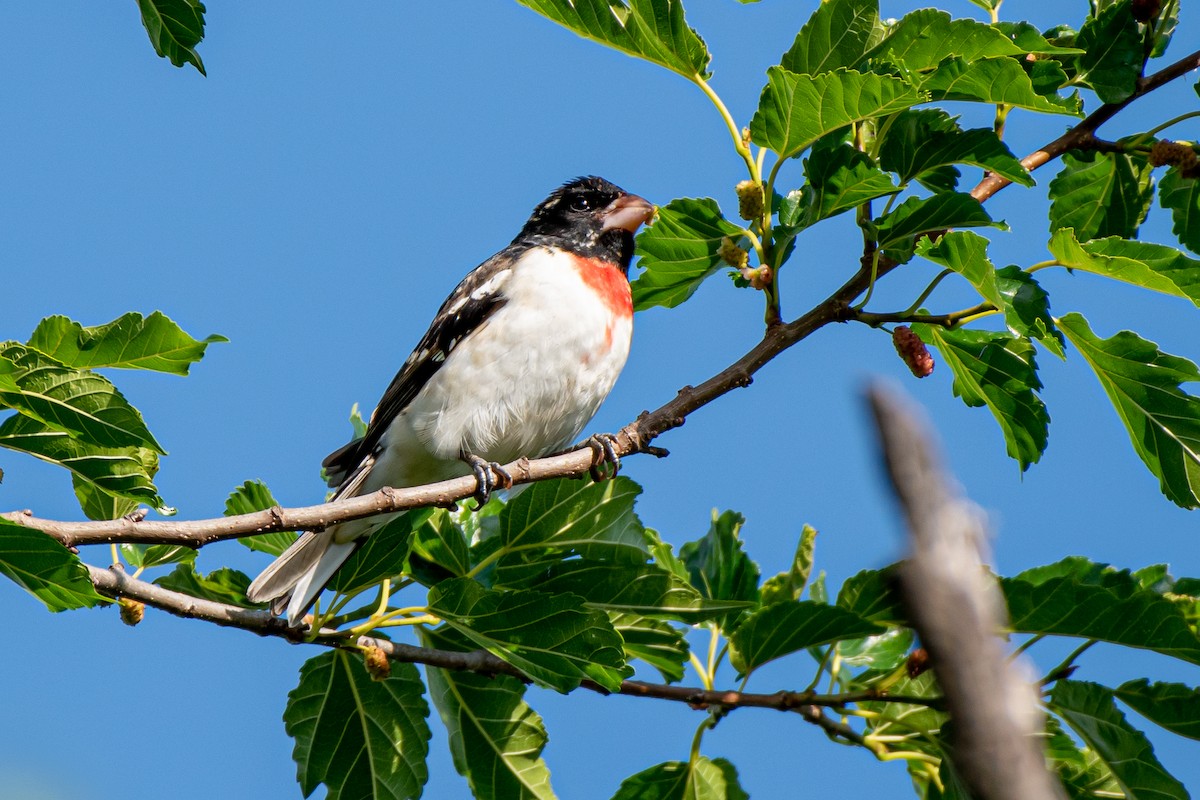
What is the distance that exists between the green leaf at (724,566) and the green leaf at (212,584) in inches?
62.8

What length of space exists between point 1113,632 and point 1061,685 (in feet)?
0.99

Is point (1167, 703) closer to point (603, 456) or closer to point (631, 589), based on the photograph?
point (631, 589)

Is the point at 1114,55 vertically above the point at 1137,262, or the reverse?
the point at 1114,55

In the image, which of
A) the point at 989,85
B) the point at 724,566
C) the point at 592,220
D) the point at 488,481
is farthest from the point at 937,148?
the point at 592,220

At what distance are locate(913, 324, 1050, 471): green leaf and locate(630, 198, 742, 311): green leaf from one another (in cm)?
71

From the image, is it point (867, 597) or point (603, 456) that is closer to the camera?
point (867, 597)

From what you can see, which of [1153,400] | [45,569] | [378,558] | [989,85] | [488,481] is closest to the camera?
[45,569]

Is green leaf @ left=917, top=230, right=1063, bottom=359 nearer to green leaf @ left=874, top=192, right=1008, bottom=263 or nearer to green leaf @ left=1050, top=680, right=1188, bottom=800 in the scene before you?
green leaf @ left=874, top=192, right=1008, bottom=263

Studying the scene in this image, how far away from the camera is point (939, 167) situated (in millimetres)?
3986

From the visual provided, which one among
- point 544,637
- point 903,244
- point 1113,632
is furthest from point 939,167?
point 544,637

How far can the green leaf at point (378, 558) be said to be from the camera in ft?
13.5

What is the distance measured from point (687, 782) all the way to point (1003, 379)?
1.68 m

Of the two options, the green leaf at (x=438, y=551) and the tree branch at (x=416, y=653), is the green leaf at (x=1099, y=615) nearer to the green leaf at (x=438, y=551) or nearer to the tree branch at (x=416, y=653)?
the tree branch at (x=416, y=653)

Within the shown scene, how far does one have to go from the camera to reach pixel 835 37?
13.3ft
